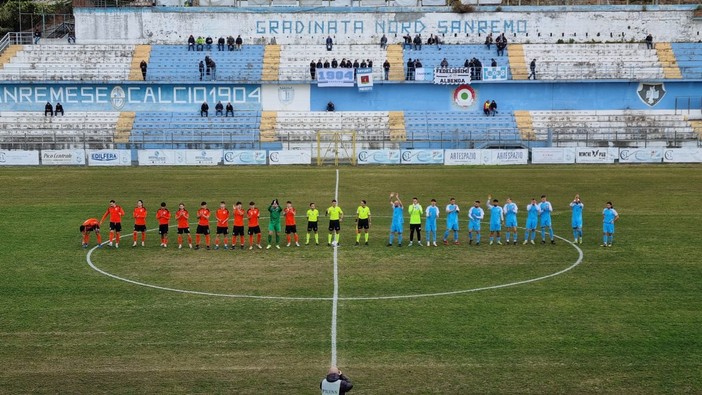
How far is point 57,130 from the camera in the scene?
66.2 meters

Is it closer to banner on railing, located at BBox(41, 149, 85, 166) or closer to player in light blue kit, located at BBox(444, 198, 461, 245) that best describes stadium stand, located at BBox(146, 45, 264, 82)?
banner on railing, located at BBox(41, 149, 85, 166)

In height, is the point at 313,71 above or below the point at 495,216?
above

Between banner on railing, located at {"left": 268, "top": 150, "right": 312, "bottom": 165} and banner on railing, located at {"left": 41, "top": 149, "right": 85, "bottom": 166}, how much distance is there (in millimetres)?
13058

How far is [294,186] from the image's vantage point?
155ft

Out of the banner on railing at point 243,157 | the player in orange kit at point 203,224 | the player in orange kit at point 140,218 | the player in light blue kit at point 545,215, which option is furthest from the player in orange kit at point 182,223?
the banner on railing at point 243,157

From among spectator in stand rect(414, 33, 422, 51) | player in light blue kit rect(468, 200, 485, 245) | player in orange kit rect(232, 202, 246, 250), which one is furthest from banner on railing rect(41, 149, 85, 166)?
player in light blue kit rect(468, 200, 485, 245)

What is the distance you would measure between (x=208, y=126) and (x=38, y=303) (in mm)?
45481

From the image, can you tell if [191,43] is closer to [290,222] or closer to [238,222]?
[238,222]

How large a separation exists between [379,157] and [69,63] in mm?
28574

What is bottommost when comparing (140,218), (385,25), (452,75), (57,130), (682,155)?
(140,218)

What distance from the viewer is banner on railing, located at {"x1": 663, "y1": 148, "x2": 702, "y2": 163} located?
194ft

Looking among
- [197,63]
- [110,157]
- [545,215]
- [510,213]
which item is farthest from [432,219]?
[197,63]

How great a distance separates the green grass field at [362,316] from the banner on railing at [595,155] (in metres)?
23.0

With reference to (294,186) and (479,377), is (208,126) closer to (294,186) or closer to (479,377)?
(294,186)
